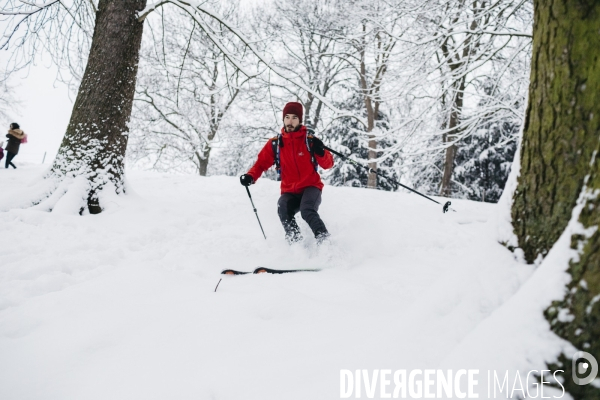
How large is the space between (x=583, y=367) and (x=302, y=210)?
2980mm

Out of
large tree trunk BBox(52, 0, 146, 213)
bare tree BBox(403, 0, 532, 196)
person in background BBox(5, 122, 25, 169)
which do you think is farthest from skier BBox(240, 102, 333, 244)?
person in background BBox(5, 122, 25, 169)

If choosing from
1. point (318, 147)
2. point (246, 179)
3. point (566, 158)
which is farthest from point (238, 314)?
point (318, 147)

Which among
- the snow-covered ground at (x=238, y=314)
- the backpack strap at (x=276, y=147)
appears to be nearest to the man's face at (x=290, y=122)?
the backpack strap at (x=276, y=147)

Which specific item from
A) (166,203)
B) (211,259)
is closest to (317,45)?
(166,203)

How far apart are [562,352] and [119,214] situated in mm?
4531

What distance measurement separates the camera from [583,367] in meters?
1.01

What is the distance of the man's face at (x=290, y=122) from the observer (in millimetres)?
4049

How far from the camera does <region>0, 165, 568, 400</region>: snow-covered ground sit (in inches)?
56.4

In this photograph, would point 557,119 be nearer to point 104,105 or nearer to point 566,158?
point 566,158

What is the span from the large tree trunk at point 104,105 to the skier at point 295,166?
1.95m

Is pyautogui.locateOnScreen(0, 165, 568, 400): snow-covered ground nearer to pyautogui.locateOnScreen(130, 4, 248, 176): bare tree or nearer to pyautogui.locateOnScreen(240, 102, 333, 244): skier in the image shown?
pyautogui.locateOnScreen(240, 102, 333, 244): skier

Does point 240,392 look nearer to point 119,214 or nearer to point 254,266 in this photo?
point 254,266

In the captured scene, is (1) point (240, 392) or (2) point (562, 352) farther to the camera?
(1) point (240, 392)

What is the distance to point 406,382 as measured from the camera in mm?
1340
